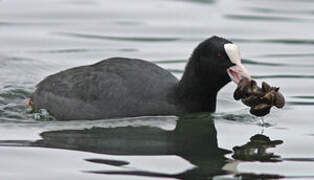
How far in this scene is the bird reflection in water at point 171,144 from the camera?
8.96 m

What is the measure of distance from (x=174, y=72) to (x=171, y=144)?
373 cm

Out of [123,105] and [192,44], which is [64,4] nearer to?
[192,44]

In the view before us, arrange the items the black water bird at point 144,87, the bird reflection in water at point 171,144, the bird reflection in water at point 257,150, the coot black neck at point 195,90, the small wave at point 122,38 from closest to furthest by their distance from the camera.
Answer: the bird reflection in water at point 171,144 < the bird reflection in water at point 257,150 < the black water bird at point 144,87 < the coot black neck at point 195,90 < the small wave at point 122,38

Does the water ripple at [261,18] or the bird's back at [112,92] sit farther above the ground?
the water ripple at [261,18]

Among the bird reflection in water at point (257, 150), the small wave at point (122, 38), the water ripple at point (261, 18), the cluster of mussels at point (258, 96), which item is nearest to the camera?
the bird reflection in water at point (257, 150)

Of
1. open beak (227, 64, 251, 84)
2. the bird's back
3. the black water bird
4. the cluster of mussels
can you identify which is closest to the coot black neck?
the black water bird

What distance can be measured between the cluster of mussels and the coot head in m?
0.12

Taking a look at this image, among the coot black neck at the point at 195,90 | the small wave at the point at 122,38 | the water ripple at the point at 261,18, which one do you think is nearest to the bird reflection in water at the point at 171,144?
the coot black neck at the point at 195,90

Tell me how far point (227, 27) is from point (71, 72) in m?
5.70

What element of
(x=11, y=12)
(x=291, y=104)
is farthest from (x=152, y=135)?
(x=11, y=12)

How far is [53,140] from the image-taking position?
9.88m

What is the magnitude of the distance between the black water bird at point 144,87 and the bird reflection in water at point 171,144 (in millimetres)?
201

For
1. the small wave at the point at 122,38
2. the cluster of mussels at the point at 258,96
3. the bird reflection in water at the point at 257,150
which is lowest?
the bird reflection in water at the point at 257,150

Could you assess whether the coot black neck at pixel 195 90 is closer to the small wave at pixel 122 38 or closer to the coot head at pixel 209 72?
the coot head at pixel 209 72
